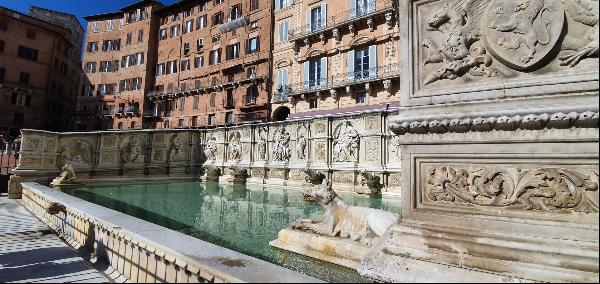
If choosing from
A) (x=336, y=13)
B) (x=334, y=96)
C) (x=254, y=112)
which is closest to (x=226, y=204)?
(x=334, y=96)

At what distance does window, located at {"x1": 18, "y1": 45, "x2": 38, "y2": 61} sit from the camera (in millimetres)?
40844

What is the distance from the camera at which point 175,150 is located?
1755 centimetres

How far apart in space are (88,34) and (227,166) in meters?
45.9

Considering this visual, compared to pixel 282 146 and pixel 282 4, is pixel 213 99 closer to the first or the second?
pixel 282 4

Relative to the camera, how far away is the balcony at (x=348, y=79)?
24609mm

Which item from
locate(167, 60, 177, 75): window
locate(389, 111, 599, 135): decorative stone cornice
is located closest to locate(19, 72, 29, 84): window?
locate(167, 60, 177, 75): window

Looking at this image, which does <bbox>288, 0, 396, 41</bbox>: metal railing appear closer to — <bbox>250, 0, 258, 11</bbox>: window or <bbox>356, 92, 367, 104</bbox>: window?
<bbox>356, 92, 367, 104</bbox>: window

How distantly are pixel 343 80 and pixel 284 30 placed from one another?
9413mm

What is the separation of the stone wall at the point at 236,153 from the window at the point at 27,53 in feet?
122

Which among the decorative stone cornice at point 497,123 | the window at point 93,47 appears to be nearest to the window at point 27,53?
the window at point 93,47

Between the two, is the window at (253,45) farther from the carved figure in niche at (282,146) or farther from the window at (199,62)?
the carved figure in niche at (282,146)

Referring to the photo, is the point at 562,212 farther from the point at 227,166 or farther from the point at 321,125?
the point at 227,166

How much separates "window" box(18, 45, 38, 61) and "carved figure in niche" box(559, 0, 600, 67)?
5338cm

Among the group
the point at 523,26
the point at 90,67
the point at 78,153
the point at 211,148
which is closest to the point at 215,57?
the point at 90,67
